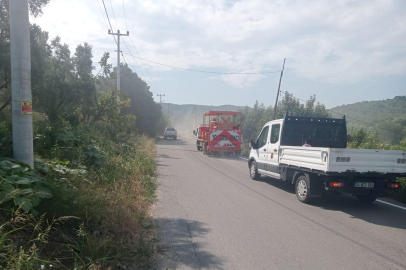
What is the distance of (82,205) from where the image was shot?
15.1ft

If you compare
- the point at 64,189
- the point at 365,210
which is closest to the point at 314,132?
the point at 365,210

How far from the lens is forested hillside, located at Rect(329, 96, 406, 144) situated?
38.5 metres

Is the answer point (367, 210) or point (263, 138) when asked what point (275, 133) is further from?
point (367, 210)

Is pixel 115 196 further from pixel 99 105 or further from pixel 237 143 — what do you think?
pixel 237 143

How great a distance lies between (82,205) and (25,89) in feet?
7.66

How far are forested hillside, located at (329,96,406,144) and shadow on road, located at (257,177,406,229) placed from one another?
31951mm

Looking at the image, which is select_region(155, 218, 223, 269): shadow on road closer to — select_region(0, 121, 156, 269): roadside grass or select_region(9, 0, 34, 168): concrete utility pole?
select_region(0, 121, 156, 269): roadside grass

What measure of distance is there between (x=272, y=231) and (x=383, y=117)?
5668 centimetres

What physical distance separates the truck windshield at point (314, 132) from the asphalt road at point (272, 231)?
71.6 inches

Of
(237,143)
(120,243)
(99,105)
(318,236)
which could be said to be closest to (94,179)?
(120,243)

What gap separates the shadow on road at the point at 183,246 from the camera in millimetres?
4176

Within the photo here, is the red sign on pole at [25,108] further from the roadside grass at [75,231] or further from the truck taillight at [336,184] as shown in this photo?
the truck taillight at [336,184]

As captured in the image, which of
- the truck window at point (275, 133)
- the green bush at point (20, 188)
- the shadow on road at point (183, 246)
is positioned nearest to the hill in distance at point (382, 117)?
the truck window at point (275, 133)

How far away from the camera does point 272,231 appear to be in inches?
219
